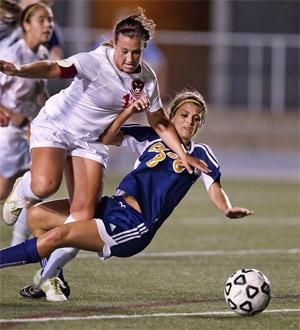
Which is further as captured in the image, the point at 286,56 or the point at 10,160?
the point at 286,56

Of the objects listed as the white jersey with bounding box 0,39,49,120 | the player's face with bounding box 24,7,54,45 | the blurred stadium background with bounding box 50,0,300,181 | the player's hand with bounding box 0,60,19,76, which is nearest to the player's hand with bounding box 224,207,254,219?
the player's hand with bounding box 0,60,19,76

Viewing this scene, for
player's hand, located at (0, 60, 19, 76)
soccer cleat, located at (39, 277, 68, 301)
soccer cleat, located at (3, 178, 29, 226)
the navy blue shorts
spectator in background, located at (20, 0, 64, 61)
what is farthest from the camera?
spectator in background, located at (20, 0, 64, 61)

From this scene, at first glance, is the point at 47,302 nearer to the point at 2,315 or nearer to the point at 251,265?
the point at 2,315

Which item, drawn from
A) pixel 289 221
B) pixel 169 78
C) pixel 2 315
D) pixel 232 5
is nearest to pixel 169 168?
pixel 2 315

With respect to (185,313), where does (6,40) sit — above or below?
above

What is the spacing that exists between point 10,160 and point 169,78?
1320cm

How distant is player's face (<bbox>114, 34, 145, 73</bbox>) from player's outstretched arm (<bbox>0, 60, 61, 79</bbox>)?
441 mm

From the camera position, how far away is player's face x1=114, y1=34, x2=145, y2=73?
7441mm

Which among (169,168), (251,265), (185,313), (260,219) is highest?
(169,168)

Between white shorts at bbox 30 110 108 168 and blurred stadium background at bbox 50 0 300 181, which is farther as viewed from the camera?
blurred stadium background at bbox 50 0 300 181

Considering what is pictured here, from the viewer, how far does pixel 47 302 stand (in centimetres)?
747

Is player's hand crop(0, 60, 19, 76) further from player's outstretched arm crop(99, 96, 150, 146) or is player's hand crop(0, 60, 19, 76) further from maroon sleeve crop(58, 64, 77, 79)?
player's outstretched arm crop(99, 96, 150, 146)

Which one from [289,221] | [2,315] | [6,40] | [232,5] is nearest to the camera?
[2,315]

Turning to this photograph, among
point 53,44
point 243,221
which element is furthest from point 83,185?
point 243,221
